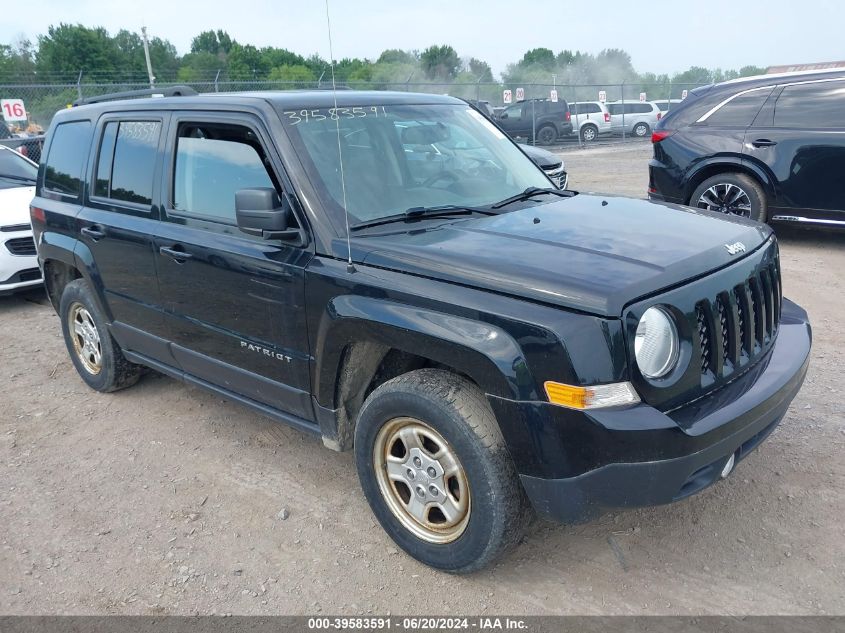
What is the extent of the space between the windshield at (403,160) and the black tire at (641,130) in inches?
1010

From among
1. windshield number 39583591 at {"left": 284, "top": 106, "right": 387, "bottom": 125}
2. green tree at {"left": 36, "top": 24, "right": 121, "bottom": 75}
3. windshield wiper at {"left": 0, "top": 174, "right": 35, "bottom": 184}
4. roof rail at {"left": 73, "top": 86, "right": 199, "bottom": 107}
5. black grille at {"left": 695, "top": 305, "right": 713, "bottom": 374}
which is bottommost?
black grille at {"left": 695, "top": 305, "right": 713, "bottom": 374}

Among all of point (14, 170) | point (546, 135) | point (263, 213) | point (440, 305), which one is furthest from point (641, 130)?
point (440, 305)

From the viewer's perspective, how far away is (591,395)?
7.93ft

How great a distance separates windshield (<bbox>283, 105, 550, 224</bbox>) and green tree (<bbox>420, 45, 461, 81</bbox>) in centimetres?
3399

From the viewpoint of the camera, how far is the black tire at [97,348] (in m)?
4.80

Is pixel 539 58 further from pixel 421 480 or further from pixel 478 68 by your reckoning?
pixel 421 480

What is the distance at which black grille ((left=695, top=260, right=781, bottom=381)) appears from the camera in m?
2.67

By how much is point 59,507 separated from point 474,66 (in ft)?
131

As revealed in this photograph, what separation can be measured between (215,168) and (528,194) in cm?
162

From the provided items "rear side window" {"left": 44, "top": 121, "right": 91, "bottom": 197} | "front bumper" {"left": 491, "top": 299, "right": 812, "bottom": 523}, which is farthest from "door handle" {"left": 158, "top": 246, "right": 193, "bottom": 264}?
"front bumper" {"left": 491, "top": 299, "right": 812, "bottom": 523}

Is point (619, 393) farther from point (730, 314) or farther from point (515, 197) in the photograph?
Result: point (515, 197)

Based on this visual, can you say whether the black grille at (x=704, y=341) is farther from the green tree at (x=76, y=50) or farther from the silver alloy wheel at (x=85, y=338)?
the green tree at (x=76, y=50)

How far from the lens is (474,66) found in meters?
40.3

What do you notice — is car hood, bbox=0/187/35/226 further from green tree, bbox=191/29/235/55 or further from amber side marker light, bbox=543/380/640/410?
green tree, bbox=191/29/235/55
